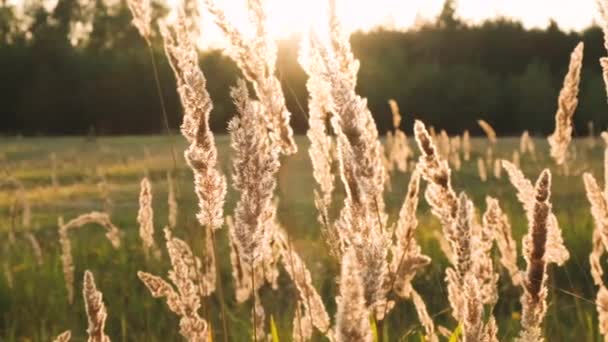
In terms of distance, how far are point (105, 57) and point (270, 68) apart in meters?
32.2

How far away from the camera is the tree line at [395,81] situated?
2830 cm

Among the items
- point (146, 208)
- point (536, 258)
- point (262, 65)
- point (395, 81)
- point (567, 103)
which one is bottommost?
point (536, 258)

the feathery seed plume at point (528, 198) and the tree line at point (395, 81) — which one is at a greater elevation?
the tree line at point (395, 81)

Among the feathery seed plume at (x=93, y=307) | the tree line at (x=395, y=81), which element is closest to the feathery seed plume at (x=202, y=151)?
the feathery seed plume at (x=93, y=307)

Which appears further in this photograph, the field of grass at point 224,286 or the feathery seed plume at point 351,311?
the field of grass at point 224,286

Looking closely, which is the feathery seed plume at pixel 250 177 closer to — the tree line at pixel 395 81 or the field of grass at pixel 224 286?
the field of grass at pixel 224 286

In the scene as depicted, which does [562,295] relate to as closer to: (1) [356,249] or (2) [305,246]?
(2) [305,246]

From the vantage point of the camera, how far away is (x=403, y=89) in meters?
29.0

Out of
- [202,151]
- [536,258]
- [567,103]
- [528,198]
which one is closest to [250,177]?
[202,151]

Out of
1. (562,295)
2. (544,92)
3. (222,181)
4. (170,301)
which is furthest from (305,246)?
(544,92)

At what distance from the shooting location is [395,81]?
29516mm

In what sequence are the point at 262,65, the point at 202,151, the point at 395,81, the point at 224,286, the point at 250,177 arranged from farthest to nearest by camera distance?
the point at 395,81 < the point at 224,286 < the point at 262,65 < the point at 202,151 < the point at 250,177

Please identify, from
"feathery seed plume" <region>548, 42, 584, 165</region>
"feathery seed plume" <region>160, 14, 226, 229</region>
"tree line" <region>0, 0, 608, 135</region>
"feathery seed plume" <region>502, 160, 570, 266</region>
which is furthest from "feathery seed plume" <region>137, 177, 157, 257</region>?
"tree line" <region>0, 0, 608, 135</region>

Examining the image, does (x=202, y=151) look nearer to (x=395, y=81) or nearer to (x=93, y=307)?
(x=93, y=307)
